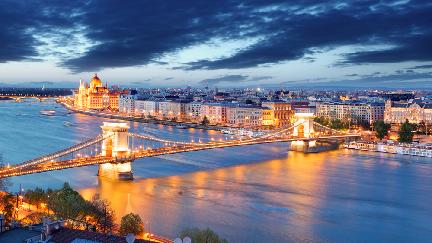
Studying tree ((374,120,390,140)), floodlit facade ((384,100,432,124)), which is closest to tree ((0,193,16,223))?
tree ((374,120,390,140))

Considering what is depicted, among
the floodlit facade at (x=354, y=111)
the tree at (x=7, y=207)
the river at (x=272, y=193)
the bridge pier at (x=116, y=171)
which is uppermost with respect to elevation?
the floodlit facade at (x=354, y=111)

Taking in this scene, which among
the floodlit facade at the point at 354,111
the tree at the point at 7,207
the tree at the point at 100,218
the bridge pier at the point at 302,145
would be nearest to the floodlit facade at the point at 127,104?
the floodlit facade at the point at 354,111

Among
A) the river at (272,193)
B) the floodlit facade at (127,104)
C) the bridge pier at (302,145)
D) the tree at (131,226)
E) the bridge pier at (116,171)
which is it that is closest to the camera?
the tree at (131,226)

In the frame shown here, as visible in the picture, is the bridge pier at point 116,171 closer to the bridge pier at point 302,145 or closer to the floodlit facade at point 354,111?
the bridge pier at point 302,145

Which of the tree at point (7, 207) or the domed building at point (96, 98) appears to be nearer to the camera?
the tree at point (7, 207)

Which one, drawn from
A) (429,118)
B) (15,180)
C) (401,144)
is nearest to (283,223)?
(15,180)

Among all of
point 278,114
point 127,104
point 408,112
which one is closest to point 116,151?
point 278,114

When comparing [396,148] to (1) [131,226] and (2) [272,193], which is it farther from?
(1) [131,226]
